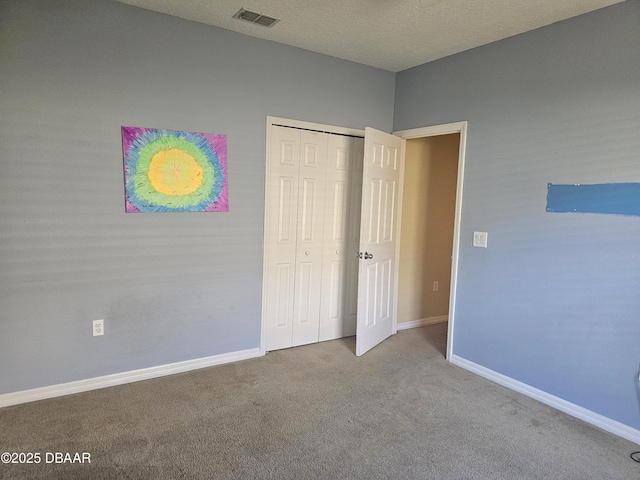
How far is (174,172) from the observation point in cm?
287

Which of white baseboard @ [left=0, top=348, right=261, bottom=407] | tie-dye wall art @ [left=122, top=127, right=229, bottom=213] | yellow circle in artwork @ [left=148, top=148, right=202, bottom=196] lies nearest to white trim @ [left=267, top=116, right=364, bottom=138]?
tie-dye wall art @ [left=122, top=127, right=229, bottom=213]

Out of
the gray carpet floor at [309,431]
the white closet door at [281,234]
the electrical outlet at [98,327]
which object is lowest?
the gray carpet floor at [309,431]

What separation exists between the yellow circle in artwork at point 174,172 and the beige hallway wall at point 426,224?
7.01ft

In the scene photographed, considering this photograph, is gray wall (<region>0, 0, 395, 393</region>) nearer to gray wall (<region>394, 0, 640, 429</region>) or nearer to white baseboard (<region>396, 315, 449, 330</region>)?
gray wall (<region>394, 0, 640, 429</region>)

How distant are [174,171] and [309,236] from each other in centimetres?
128

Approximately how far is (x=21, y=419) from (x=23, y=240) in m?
1.05

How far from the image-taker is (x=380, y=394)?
2.81 meters

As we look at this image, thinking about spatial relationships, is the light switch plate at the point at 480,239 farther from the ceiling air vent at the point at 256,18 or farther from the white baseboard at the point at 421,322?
the ceiling air vent at the point at 256,18

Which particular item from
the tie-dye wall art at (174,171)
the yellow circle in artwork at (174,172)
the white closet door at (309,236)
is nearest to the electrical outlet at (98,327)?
the tie-dye wall art at (174,171)

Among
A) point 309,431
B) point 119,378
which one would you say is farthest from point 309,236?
point 119,378

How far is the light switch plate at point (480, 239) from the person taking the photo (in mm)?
3141

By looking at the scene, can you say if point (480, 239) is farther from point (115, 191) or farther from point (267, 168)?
point (115, 191)

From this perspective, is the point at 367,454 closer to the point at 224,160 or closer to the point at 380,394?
the point at 380,394

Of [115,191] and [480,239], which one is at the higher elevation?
[115,191]
